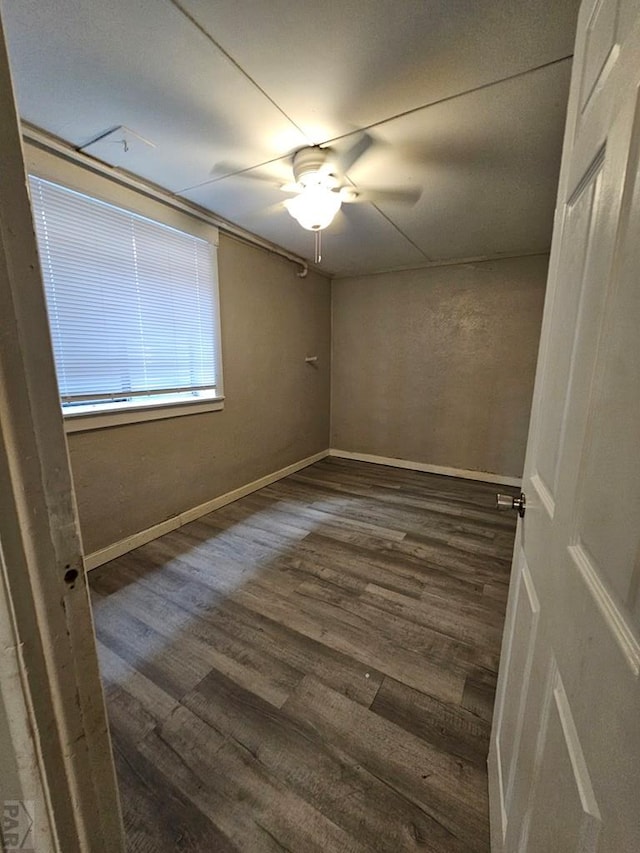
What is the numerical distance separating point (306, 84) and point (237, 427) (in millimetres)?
2399

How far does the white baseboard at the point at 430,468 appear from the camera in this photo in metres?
3.62

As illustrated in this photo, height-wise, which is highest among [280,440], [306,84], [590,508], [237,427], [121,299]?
Result: [306,84]

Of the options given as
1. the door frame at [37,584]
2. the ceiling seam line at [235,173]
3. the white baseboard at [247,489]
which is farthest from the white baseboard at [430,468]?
the door frame at [37,584]

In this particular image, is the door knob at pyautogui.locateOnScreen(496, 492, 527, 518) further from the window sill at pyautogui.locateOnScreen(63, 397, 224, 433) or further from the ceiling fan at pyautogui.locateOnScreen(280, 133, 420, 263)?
the window sill at pyautogui.locateOnScreen(63, 397, 224, 433)

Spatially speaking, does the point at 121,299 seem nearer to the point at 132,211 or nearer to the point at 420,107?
the point at 132,211

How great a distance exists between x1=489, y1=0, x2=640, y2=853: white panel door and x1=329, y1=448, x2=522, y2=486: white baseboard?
3.20m

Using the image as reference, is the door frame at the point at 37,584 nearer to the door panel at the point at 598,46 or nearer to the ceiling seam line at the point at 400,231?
the door panel at the point at 598,46

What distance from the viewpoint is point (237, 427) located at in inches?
123

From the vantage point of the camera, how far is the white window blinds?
184 cm

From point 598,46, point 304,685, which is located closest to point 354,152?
point 598,46

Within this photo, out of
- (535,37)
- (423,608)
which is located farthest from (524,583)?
(535,37)

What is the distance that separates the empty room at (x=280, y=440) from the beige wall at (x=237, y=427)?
1.1 inches

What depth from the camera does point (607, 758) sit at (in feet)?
1.19

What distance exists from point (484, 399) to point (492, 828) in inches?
132
